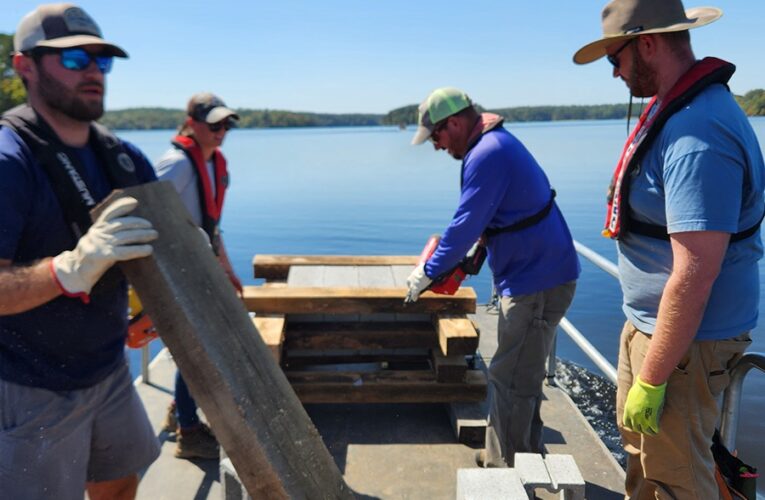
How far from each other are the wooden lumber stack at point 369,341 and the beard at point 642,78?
6.28 feet

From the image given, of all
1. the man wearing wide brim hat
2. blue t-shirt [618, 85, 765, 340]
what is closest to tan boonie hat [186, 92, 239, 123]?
the man wearing wide brim hat

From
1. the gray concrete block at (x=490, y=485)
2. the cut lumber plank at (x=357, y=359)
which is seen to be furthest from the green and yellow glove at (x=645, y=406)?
the cut lumber plank at (x=357, y=359)

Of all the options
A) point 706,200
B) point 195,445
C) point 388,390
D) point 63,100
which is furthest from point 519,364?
point 63,100

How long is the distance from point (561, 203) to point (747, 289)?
71.9 ft

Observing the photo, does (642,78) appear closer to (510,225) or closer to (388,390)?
(510,225)

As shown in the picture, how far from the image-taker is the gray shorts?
6.80ft

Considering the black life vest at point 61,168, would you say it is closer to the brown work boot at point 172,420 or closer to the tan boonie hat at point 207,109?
the tan boonie hat at point 207,109

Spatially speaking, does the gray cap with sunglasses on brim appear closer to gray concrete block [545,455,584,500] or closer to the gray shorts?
gray concrete block [545,455,584,500]

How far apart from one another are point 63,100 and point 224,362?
1.22 m

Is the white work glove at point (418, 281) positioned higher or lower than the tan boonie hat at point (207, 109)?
lower

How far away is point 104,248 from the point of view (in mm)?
1820

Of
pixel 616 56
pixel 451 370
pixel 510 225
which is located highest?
pixel 616 56

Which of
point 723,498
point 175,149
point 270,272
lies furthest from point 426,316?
point 723,498

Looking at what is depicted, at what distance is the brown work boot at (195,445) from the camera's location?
139 inches
